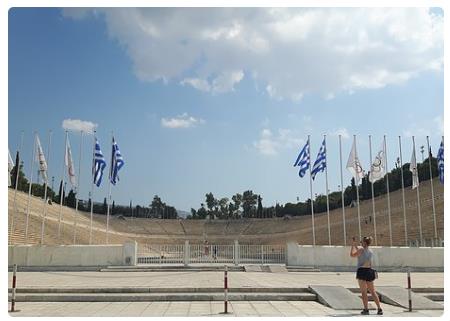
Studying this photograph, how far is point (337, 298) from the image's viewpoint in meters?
11.2

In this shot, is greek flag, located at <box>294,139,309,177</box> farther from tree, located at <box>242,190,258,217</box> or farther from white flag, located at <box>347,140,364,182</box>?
tree, located at <box>242,190,258,217</box>

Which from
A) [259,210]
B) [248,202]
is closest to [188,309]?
[259,210]

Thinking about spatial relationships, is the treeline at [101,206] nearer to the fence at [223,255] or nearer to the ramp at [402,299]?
the fence at [223,255]

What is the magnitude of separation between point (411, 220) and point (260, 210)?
57.6 meters

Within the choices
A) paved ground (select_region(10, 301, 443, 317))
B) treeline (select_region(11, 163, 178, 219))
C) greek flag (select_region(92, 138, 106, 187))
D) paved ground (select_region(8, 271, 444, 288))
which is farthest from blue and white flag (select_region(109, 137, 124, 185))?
treeline (select_region(11, 163, 178, 219))

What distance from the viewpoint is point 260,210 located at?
4141 inches

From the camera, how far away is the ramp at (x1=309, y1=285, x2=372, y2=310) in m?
10.4

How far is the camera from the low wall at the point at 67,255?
72.7 ft

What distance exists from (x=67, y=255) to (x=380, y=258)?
15.3m

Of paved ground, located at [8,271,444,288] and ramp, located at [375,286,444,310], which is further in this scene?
paved ground, located at [8,271,444,288]

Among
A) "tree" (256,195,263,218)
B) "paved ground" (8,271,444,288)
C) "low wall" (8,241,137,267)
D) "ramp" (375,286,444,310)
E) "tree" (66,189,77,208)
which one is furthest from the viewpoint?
"tree" (256,195,263,218)

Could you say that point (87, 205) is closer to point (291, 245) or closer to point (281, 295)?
point (291, 245)

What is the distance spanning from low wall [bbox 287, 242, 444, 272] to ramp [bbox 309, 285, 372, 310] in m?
9.99
